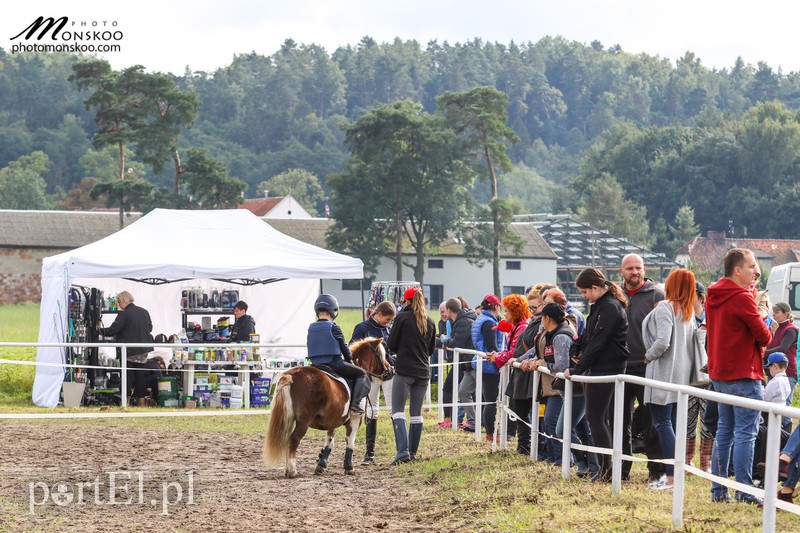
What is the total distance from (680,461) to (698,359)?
5.22 feet

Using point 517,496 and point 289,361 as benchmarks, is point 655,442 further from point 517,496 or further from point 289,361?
point 289,361

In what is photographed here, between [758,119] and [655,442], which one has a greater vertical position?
[758,119]

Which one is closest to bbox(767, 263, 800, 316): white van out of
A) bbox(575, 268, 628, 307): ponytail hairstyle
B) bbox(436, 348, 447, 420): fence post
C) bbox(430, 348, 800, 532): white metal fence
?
A: bbox(436, 348, 447, 420): fence post

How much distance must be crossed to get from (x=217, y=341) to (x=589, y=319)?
1157cm

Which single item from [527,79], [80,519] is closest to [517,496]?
[80,519]

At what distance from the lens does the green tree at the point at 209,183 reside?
63281mm

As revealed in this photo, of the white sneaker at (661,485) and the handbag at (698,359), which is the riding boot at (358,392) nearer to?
the white sneaker at (661,485)

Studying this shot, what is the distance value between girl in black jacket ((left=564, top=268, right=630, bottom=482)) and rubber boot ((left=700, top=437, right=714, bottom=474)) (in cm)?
71

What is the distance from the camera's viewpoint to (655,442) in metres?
9.71

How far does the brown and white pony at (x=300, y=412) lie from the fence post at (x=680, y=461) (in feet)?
13.9

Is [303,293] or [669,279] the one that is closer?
[669,279]

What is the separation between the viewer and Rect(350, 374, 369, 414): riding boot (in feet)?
37.8

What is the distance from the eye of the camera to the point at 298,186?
4828 inches

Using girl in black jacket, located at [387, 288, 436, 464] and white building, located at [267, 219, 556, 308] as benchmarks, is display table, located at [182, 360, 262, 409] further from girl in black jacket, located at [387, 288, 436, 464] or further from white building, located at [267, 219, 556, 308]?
white building, located at [267, 219, 556, 308]
